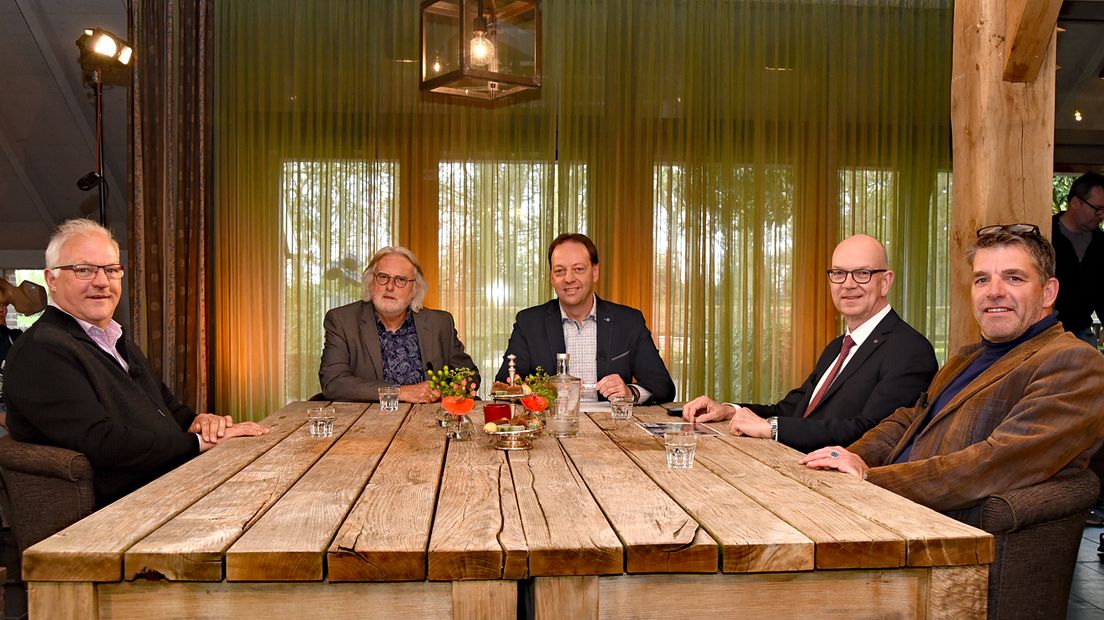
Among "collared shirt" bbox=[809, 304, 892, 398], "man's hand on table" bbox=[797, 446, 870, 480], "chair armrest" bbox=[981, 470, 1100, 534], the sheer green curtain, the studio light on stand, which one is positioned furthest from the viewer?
the sheer green curtain

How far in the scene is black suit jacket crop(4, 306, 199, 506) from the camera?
244cm

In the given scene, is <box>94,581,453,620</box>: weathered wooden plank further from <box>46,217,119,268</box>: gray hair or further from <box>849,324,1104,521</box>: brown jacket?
<box>46,217,119,268</box>: gray hair

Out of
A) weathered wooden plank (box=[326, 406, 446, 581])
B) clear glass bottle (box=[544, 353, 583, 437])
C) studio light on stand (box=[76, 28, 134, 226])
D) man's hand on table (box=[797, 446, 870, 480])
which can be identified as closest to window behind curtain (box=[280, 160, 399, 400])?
studio light on stand (box=[76, 28, 134, 226])

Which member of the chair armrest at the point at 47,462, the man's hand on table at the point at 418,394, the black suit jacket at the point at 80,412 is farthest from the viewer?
the man's hand on table at the point at 418,394

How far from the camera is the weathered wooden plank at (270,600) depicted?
4.85ft

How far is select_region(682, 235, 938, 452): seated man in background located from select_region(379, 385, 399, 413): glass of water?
1.05 metres

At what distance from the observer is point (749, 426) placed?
2727mm

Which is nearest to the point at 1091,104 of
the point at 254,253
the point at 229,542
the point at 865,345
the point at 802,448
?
the point at 865,345

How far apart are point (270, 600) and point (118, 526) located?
0.33 meters

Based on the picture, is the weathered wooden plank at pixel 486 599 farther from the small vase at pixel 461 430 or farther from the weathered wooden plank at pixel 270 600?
the small vase at pixel 461 430

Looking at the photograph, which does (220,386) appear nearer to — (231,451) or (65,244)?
(65,244)

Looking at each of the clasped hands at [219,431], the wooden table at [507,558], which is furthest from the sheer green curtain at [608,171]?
the wooden table at [507,558]

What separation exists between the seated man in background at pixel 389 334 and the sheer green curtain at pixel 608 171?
5.67 ft

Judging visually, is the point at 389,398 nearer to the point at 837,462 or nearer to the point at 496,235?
the point at 837,462
